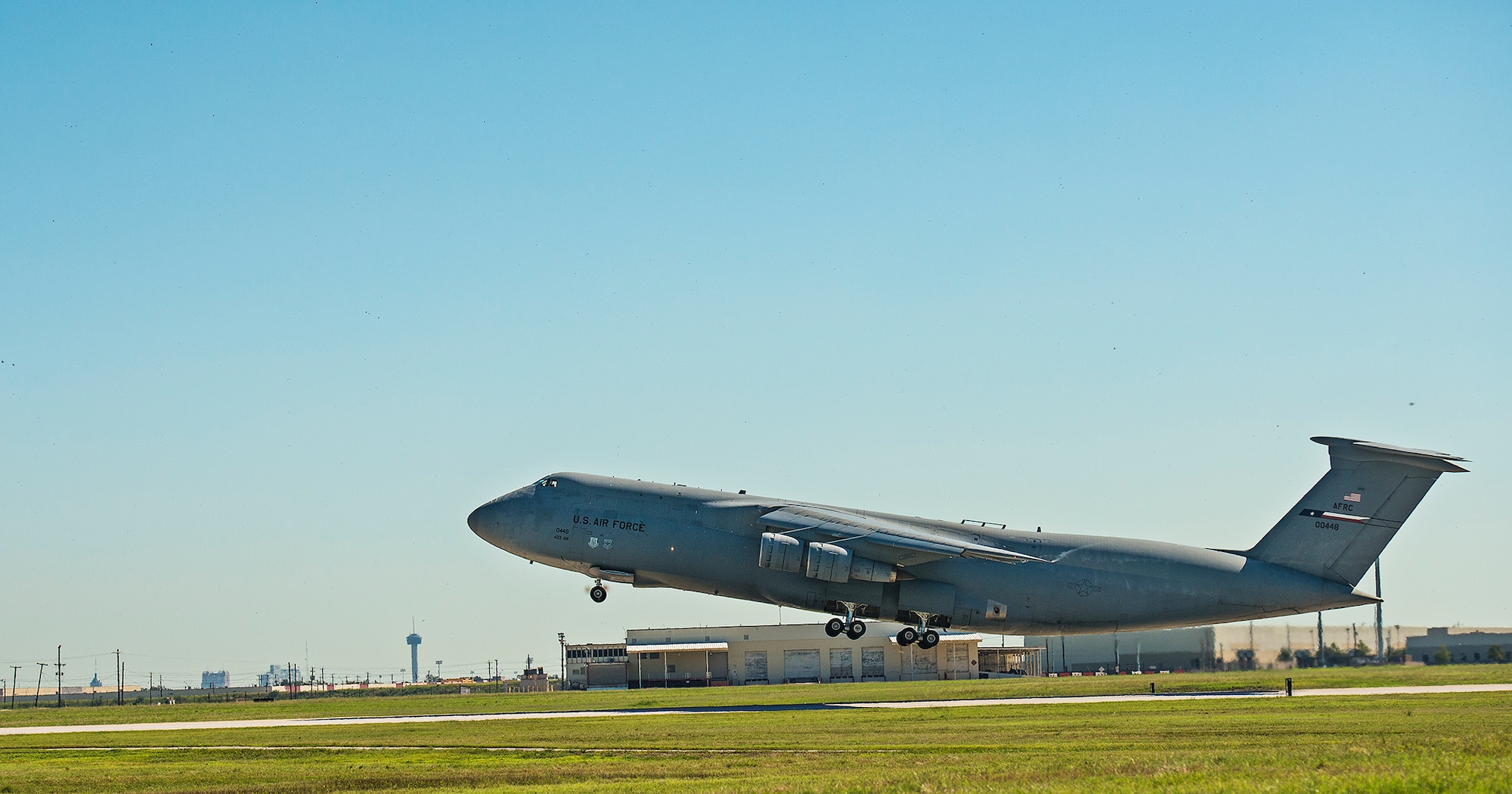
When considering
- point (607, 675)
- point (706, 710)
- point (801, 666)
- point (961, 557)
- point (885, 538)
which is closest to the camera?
point (885, 538)

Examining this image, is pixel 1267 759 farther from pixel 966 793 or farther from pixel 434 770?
pixel 434 770

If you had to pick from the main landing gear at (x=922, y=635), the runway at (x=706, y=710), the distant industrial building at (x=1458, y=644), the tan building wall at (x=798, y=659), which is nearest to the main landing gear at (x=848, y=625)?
the main landing gear at (x=922, y=635)

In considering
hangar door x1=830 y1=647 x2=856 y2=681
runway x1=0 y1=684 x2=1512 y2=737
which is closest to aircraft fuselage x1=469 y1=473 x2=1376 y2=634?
runway x1=0 y1=684 x2=1512 y2=737

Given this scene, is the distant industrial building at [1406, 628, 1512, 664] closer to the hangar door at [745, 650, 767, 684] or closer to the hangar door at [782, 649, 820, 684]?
the hangar door at [782, 649, 820, 684]

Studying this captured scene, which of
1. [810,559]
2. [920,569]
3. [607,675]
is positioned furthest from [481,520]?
[607,675]

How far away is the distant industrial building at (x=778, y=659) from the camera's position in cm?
9606

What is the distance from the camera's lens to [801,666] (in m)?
97.7

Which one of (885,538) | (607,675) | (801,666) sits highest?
(885,538)

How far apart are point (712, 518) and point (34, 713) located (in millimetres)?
51266

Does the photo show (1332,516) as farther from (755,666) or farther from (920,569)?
(755,666)

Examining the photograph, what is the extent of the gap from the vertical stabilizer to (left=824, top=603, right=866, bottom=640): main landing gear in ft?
47.6

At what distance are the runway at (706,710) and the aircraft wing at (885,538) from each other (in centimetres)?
933

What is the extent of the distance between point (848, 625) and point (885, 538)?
3642 mm

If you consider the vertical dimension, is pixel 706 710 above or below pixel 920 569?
below
